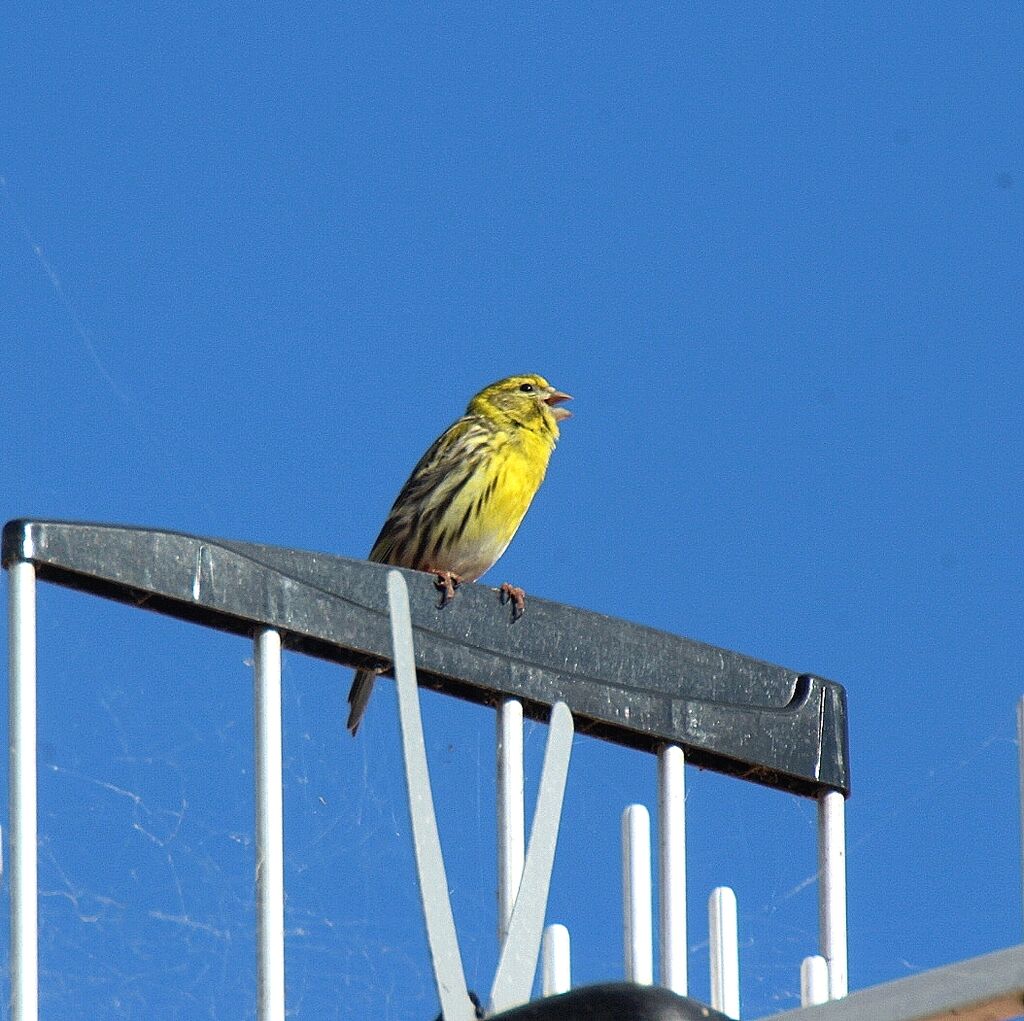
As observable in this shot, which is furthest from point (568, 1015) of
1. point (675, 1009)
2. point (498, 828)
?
point (498, 828)

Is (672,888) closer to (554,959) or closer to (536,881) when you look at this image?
(554,959)

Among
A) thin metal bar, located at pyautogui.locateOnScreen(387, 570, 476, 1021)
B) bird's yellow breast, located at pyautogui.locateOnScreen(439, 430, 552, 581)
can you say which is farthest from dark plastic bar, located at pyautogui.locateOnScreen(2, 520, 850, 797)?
bird's yellow breast, located at pyautogui.locateOnScreen(439, 430, 552, 581)

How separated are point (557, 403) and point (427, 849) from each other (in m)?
7.92

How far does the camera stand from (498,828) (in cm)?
701

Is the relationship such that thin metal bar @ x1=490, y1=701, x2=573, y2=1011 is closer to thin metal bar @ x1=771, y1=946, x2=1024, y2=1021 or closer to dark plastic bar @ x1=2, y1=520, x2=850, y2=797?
thin metal bar @ x1=771, y1=946, x2=1024, y2=1021

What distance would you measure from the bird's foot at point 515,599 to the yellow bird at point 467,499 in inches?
155

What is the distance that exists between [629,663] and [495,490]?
13.1 ft

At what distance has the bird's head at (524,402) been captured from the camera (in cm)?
1262

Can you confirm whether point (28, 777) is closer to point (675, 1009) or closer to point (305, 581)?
point (305, 581)

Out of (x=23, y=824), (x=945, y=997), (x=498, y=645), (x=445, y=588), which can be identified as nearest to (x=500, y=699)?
(x=498, y=645)

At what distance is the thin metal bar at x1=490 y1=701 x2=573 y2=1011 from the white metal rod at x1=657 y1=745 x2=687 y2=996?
5.29 feet

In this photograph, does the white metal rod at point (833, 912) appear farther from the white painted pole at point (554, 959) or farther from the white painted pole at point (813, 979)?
the white painted pole at point (554, 959)

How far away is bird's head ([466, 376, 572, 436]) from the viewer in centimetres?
1262

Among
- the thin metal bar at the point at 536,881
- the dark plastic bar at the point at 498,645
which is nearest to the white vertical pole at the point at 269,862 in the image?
the dark plastic bar at the point at 498,645
